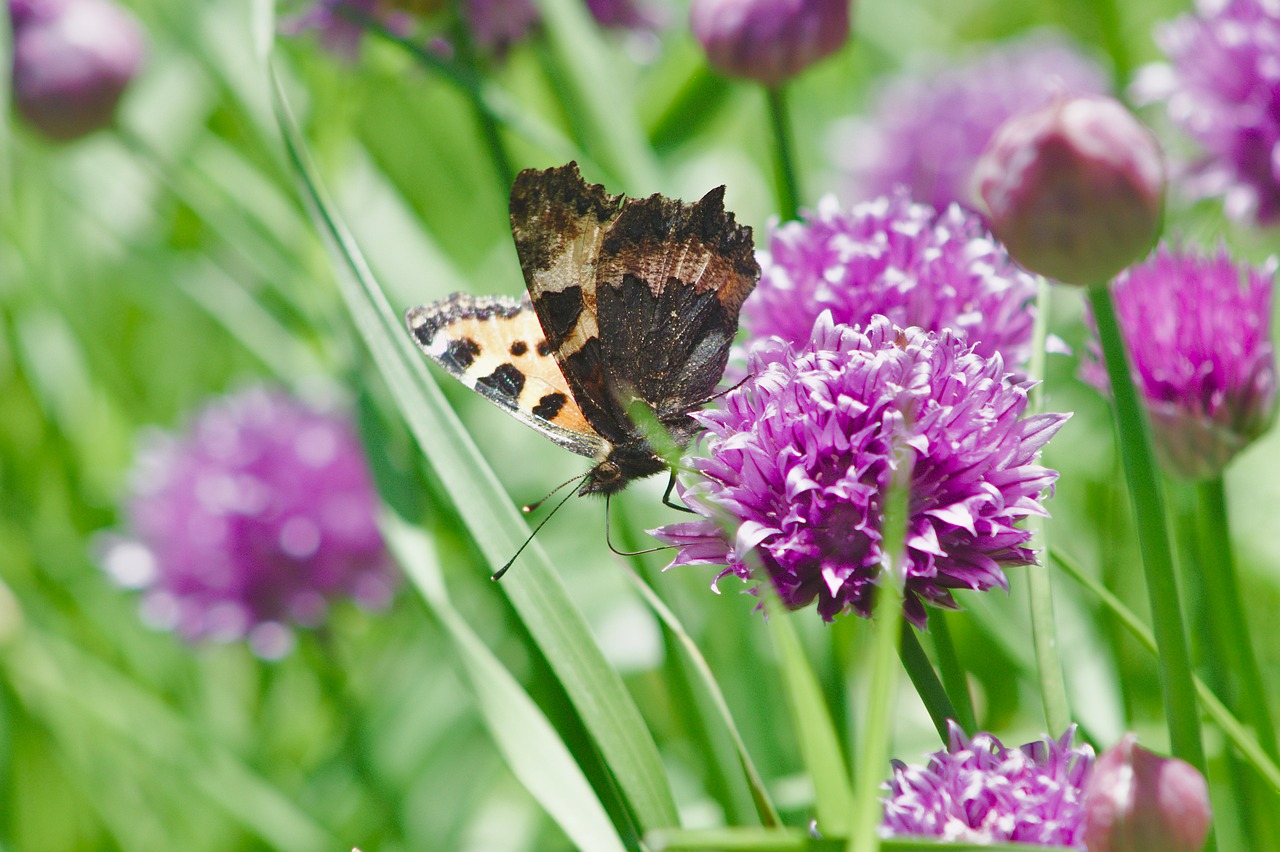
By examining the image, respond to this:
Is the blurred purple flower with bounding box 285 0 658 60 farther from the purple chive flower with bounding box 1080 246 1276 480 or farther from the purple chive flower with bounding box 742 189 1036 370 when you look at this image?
the purple chive flower with bounding box 1080 246 1276 480

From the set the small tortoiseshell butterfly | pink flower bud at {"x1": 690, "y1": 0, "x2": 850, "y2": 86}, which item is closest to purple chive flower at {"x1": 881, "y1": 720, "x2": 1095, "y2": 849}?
the small tortoiseshell butterfly

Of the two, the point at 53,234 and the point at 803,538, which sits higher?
the point at 53,234

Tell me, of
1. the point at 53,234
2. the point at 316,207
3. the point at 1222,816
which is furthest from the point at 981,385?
the point at 53,234

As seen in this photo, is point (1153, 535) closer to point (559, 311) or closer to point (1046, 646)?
point (1046, 646)

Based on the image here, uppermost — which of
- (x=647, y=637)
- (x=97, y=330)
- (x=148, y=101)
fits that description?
(x=148, y=101)

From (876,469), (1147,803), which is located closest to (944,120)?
(876,469)

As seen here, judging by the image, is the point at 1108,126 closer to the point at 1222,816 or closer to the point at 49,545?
the point at 1222,816

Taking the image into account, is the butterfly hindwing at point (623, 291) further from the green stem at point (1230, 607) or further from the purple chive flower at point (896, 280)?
the green stem at point (1230, 607)
